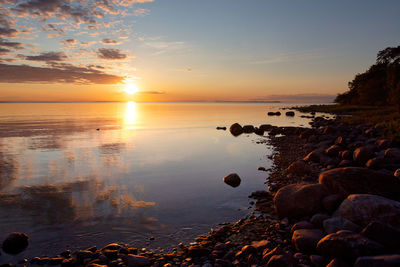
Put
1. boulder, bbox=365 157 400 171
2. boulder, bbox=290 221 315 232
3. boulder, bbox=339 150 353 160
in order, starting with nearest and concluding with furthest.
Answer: boulder, bbox=290 221 315 232
boulder, bbox=365 157 400 171
boulder, bbox=339 150 353 160

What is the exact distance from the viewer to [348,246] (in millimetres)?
→ 4953

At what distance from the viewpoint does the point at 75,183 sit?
1277 cm

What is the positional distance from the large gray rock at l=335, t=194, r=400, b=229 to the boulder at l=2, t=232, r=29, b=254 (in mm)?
9090

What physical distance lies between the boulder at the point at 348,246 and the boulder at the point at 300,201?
91.5 inches

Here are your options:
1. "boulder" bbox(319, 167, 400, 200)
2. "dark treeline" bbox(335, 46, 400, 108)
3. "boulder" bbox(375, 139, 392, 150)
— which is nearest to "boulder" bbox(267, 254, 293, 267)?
"boulder" bbox(319, 167, 400, 200)

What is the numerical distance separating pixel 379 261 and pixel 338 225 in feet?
5.60

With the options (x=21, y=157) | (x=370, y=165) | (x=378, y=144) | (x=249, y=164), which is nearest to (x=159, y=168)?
(x=249, y=164)

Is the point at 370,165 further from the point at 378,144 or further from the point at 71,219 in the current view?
the point at 71,219

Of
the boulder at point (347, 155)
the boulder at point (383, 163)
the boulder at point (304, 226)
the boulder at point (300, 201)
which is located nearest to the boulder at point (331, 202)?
the boulder at point (300, 201)

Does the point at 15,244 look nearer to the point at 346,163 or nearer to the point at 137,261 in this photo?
the point at 137,261

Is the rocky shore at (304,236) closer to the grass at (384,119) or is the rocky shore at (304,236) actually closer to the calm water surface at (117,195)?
the calm water surface at (117,195)

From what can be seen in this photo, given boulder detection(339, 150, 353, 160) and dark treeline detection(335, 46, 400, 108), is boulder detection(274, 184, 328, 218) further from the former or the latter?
dark treeline detection(335, 46, 400, 108)

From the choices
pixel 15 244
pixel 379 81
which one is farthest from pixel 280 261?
pixel 379 81

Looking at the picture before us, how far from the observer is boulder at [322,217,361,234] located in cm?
591
